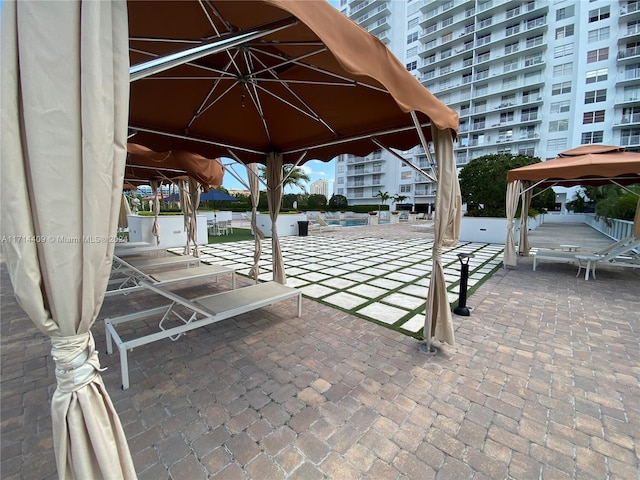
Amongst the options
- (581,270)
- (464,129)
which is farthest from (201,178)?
(464,129)

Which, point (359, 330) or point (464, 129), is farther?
point (464, 129)

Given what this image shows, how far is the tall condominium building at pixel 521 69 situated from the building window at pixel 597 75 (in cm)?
8

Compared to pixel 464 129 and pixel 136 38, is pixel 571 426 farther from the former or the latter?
pixel 464 129

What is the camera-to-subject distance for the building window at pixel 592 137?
29191mm

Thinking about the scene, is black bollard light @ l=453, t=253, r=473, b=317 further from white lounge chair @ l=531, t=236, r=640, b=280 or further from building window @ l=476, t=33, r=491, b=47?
building window @ l=476, t=33, r=491, b=47

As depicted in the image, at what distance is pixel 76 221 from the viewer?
0.97 m

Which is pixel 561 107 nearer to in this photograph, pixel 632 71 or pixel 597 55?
pixel 597 55

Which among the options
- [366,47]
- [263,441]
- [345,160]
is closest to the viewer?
[366,47]

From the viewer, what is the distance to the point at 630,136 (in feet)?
92.1

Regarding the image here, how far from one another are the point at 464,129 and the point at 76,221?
44907 millimetres

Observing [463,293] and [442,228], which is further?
[463,293]

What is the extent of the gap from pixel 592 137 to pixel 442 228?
40.3 metres

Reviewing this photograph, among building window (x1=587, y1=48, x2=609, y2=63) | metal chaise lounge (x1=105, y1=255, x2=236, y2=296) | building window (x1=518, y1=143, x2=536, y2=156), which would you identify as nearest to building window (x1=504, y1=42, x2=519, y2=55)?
building window (x1=587, y1=48, x2=609, y2=63)

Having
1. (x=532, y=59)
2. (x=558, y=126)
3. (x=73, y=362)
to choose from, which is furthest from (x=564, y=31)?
(x=73, y=362)
